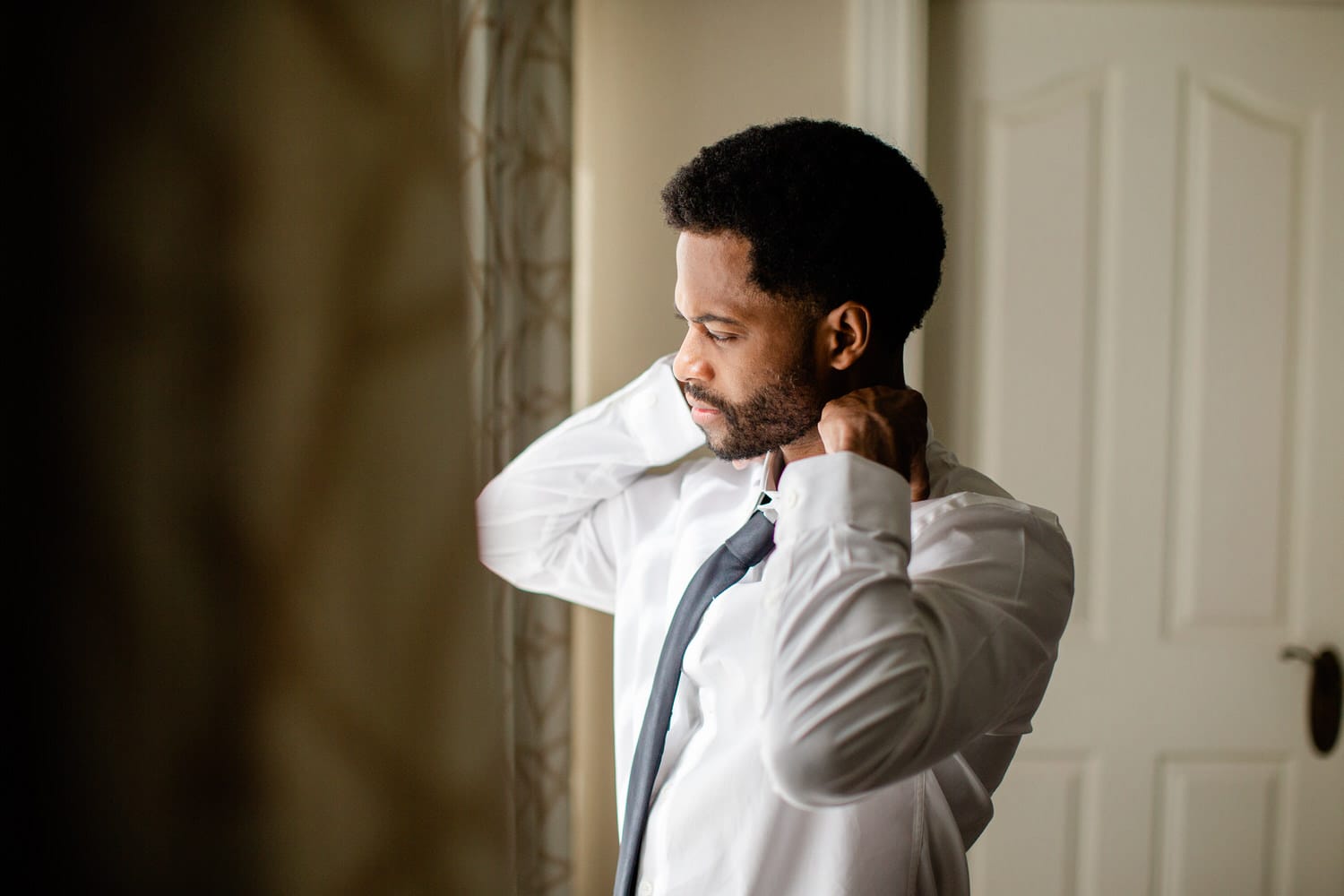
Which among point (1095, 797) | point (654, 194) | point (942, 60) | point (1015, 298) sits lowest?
point (1095, 797)

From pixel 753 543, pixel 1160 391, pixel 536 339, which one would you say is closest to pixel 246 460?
pixel 753 543

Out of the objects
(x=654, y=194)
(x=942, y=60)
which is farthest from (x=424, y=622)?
(x=942, y=60)

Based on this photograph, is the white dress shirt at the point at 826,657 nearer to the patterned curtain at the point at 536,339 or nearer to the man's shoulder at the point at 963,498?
the man's shoulder at the point at 963,498

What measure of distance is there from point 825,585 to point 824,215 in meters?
0.41

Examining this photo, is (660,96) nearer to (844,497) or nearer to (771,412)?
(771,412)

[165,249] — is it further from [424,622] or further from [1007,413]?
[1007,413]

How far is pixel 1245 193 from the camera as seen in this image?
1554mm

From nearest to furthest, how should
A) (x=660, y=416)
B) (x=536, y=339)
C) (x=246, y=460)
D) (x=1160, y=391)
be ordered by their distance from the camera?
(x=246, y=460) → (x=660, y=416) → (x=536, y=339) → (x=1160, y=391)

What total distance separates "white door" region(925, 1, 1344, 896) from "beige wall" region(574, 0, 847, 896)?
278 millimetres

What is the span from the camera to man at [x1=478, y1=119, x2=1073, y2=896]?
0.72m

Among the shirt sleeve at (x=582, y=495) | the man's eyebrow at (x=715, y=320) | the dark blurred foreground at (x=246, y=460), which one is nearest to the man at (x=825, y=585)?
the man's eyebrow at (x=715, y=320)

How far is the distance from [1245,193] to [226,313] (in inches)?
73.7

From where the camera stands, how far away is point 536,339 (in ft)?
4.59

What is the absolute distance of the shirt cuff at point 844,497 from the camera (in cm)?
78
